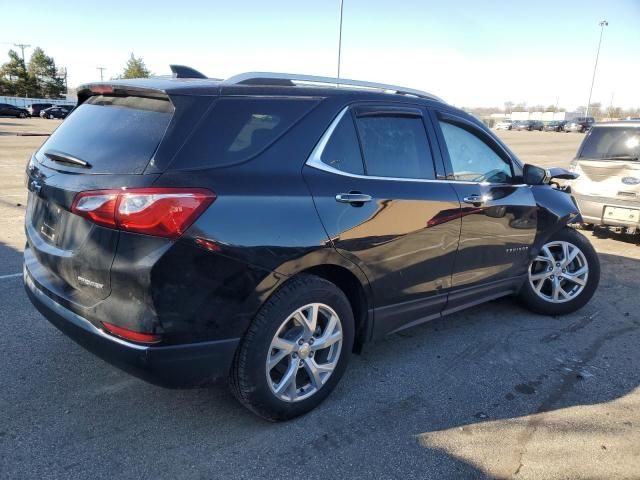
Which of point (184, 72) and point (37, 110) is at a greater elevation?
point (184, 72)

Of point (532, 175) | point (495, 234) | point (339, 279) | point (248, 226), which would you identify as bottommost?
point (339, 279)

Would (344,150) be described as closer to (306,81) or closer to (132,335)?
(306,81)

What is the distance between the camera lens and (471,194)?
12.4ft

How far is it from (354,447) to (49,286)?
5.93 feet

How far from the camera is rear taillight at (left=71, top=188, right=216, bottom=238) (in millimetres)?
2346

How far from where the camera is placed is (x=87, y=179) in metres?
2.54

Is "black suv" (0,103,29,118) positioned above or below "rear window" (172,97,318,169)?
below

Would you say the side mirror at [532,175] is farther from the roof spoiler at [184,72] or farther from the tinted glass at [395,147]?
the roof spoiler at [184,72]

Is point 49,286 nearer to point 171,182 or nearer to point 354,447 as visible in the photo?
point 171,182

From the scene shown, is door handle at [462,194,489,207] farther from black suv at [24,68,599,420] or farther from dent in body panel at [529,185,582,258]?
dent in body panel at [529,185,582,258]

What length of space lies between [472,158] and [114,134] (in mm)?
2511

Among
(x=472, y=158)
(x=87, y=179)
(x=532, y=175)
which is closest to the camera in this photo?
(x=87, y=179)

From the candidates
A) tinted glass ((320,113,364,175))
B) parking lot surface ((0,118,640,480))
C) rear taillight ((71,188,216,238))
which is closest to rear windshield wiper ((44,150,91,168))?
rear taillight ((71,188,216,238))

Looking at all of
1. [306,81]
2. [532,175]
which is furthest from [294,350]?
[532,175]
